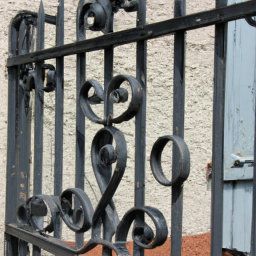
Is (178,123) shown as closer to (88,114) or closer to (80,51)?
(88,114)

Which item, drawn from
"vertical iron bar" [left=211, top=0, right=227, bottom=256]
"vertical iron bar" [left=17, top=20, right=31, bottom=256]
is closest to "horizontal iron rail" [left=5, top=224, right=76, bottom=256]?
"vertical iron bar" [left=17, top=20, right=31, bottom=256]

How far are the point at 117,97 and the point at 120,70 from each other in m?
1.67

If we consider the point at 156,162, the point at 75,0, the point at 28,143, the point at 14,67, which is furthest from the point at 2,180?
the point at 156,162

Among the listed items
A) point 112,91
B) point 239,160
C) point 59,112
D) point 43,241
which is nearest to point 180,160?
point 112,91

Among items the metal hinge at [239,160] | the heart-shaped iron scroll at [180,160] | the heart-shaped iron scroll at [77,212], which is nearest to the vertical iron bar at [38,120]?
the heart-shaped iron scroll at [77,212]

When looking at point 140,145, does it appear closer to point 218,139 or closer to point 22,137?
point 218,139

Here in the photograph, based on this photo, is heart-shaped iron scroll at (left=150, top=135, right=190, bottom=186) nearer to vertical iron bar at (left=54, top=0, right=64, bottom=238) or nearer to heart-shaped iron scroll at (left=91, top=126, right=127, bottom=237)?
heart-shaped iron scroll at (left=91, top=126, right=127, bottom=237)

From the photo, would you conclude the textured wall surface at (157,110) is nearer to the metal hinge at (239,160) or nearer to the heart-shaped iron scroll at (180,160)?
the metal hinge at (239,160)

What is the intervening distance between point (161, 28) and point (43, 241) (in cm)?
93

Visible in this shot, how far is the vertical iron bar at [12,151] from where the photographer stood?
186 cm

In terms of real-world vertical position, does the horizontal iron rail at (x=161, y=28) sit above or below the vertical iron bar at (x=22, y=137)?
above

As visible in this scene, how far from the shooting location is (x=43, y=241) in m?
1.57

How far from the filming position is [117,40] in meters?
1.26

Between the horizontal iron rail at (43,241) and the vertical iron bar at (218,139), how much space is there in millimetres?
612
